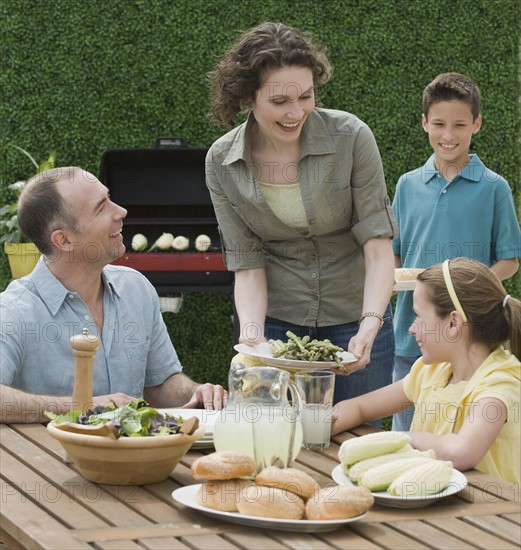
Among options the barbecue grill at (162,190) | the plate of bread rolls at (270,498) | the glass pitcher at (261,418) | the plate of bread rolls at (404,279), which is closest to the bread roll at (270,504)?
the plate of bread rolls at (270,498)

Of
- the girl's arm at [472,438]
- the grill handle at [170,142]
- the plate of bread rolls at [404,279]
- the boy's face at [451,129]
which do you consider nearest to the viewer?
the girl's arm at [472,438]

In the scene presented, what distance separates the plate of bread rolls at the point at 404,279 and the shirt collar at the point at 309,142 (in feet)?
2.29

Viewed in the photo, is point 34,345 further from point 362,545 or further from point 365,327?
point 362,545

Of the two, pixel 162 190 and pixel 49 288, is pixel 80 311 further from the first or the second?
pixel 162 190

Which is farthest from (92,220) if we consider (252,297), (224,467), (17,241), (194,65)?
(194,65)

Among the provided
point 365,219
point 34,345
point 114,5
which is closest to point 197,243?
point 114,5

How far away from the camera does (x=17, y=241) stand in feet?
17.0

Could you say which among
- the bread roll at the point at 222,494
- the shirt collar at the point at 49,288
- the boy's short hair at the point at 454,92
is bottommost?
the bread roll at the point at 222,494

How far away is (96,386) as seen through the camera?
2.52 meters

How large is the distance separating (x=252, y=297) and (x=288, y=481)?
1.31 meters

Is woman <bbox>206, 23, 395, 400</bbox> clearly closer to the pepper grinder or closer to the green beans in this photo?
the green beans

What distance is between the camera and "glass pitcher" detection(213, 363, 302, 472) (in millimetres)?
1756

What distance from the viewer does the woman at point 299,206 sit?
269 centimetres

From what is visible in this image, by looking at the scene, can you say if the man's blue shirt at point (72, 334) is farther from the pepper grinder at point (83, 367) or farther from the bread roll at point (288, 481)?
the bread roll at point (288, 481)
